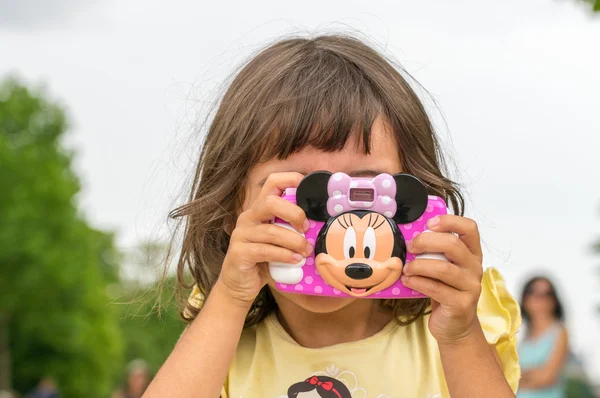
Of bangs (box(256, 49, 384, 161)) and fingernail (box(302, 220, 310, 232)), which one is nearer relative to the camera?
fingernail (box(302, 220, 310, 232))

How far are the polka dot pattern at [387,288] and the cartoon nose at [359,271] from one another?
7 cm

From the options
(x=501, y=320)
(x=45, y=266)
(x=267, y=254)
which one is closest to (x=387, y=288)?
(x=267, y=254)

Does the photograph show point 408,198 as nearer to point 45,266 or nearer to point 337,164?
point 337,164

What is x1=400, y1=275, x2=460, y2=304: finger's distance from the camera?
200 cm

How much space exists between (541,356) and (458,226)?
17.2ft

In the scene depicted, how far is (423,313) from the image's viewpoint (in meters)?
2.47

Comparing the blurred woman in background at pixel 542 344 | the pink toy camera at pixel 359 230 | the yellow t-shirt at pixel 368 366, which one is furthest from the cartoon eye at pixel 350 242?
the blurred woman in background at pixel 542 344

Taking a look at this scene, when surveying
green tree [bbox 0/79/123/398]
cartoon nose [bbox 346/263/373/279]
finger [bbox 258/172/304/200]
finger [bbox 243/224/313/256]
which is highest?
green tree [bbox 0/79/123/398]

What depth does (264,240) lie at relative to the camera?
2.07 metres

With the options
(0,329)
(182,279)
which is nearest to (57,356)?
(0,329)

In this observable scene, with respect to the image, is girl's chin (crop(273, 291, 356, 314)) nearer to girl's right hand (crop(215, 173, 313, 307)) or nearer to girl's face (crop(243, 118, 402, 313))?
girl's face (crop(243, 118, 402, 313))

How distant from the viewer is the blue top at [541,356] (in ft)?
22.2

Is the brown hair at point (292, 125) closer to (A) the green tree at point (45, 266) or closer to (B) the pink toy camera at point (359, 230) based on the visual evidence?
(B) the pink toy camera at point (359, 230)

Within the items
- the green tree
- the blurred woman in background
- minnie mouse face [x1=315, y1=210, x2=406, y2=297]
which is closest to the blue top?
the blurred woman in background
